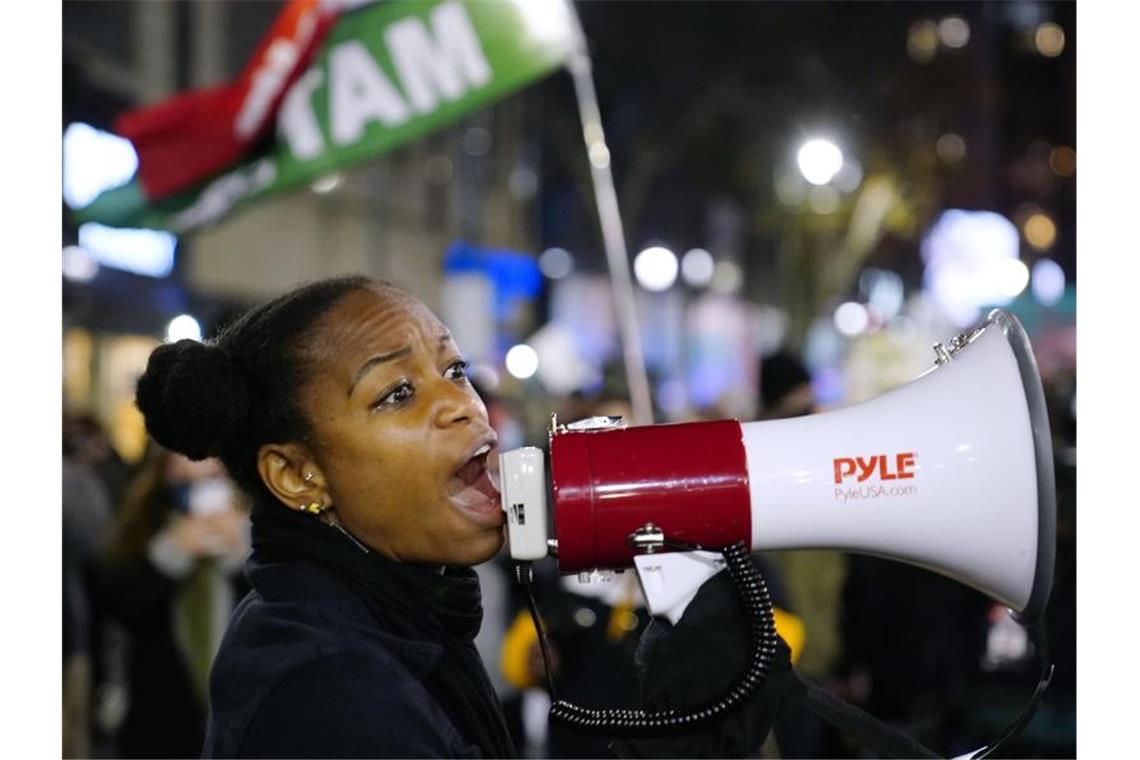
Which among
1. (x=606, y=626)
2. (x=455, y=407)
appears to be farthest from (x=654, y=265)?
(x=455, y=407)

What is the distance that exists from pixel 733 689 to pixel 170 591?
10.9 ft

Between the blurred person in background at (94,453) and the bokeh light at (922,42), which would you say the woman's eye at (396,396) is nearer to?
the blurred person in background at (94,453)

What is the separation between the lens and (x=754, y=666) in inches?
64.9

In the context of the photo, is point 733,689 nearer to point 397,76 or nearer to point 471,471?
point 471,471

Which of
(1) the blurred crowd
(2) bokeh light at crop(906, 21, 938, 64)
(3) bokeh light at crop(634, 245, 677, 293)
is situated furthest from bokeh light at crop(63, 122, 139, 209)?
(3) bokeh light at crop(634, 245, 677, 293)

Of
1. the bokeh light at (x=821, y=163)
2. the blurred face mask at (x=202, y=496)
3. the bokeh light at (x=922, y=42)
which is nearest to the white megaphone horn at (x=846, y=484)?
the blurred face mask at (x=202, y=496)

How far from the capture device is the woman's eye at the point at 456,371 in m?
1.91

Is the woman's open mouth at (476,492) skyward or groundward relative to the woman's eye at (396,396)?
groundward

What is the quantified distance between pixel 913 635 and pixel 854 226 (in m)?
17.6

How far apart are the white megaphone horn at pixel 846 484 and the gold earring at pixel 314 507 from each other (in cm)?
26

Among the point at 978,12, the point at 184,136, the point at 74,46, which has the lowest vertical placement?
the point at 184,136

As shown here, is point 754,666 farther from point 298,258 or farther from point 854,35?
point 854,35

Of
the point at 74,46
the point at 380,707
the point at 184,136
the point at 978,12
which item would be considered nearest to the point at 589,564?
the point at 380,707

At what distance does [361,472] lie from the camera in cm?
181
